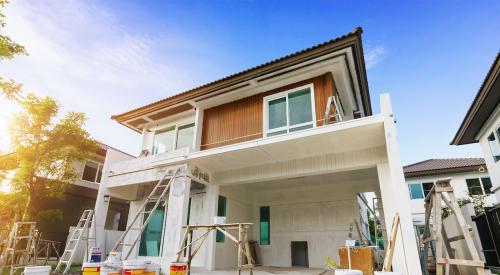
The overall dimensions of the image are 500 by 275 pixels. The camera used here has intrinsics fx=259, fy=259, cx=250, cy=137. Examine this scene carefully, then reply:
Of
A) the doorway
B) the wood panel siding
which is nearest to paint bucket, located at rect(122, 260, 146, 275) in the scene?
the wood panel siding

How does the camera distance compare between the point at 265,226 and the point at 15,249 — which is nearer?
the point at 15,249

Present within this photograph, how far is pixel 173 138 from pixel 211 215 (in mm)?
3777

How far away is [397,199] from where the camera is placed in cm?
575

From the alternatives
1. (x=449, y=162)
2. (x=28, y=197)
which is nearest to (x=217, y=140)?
(x=28, y=197)

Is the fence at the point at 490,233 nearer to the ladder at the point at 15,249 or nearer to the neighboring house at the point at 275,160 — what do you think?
the neighboring house at the point at 275,160

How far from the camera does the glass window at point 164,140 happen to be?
36.5 ft

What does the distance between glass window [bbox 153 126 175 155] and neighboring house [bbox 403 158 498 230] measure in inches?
662

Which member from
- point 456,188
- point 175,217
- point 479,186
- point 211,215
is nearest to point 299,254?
point 211,215

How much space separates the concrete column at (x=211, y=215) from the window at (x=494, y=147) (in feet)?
37.1

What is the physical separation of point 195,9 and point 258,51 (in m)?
3.63

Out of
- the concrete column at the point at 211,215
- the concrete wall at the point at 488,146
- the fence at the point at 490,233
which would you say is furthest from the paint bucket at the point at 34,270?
the concrete wall at the point at 488,146

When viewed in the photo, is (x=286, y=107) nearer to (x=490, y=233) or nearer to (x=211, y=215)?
(x=211, y=215)

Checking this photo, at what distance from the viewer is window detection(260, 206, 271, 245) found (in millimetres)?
11992

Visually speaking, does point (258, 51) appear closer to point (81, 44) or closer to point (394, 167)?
point (81, 44)
